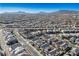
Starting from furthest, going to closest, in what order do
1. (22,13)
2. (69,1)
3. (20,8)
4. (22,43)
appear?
(22,43) < (22,13) < (20,8) < (69,1)

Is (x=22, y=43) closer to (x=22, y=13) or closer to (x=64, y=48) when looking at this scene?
(x=22, y=13)

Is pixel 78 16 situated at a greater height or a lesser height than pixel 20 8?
lesser

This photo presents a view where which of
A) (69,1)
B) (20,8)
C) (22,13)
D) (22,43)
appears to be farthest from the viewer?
(22,43)

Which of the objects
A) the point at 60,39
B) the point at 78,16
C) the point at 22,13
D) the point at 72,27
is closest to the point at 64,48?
the point at 60,39

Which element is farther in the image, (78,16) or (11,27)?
(11,27)

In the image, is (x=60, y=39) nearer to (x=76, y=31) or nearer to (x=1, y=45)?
(x=76, y=31)

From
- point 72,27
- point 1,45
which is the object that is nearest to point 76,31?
point 72,27

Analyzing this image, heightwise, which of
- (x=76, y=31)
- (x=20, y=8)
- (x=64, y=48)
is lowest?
(x=64, y=48)

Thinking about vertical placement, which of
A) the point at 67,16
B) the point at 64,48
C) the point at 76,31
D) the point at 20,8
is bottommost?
the point at 64,48

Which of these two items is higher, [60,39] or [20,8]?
[20,8]
